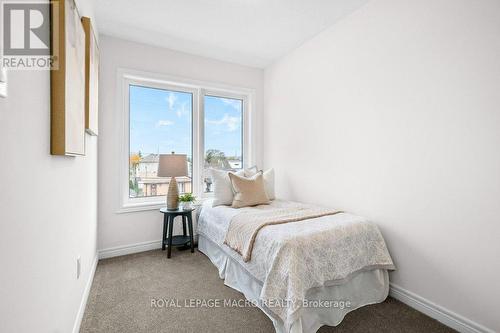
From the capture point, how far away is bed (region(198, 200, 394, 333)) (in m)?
1.61

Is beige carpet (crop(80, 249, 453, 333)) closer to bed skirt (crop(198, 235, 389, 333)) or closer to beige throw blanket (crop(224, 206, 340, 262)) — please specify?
bed skirt (crop(198, 235, 389, 333))

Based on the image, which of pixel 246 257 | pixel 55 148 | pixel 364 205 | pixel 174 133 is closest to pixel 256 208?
pixel 246 257

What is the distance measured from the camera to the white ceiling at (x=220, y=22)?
2418 millimetres

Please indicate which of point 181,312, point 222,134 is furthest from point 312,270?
point 222,134

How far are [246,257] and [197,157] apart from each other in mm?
1926

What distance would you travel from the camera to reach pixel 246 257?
1.95 meters

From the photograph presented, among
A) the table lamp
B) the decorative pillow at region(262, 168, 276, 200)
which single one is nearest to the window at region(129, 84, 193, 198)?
the table lamp

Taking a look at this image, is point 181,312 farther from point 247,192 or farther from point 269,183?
point 269,183

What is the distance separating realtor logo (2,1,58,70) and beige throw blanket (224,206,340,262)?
1.64m

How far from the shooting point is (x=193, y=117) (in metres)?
3.51

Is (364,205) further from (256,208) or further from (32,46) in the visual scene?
(32,46)

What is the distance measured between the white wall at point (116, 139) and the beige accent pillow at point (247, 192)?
112cm

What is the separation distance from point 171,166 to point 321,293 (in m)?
1.96

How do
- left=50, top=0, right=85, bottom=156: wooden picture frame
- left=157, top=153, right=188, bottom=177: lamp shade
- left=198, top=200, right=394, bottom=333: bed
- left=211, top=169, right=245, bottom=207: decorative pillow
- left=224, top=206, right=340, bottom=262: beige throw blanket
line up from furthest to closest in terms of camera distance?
1. left=211, top=169, right=245, bottom=207: decorative pillow
2. left=157, top=153, right=188, bottom=177: lamp shade
3. left=224, top=206, right=340, bottom=262: beige throw blanket
4. left=198, top=200, right=394, bottom=333: bed
5. left=50, top=0, right=85, bottom=156: wooden picture frame
